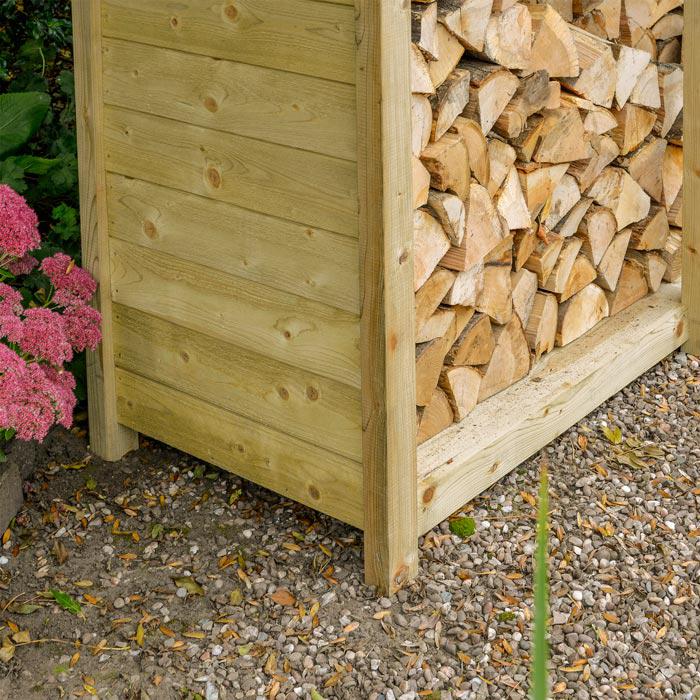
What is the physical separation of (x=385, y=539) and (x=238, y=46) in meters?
1.07

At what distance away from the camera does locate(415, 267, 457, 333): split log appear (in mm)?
2447

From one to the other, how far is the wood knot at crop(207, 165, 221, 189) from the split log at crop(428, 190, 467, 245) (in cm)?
47

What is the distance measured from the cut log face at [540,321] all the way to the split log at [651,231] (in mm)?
451

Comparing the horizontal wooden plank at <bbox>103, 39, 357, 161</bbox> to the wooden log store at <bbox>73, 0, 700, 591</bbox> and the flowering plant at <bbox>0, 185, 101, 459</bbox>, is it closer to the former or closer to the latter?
the wooden log store at <bbox>73, 0, 700, 591</bbox>

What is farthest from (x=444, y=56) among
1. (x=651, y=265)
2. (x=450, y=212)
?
(x=651, y=265)

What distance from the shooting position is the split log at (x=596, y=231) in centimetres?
299

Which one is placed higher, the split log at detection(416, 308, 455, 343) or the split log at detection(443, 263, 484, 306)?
the split log at detection(443, 263, 484, 306)

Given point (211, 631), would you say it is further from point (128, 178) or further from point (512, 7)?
point (512, 7)

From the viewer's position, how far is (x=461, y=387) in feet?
8.80

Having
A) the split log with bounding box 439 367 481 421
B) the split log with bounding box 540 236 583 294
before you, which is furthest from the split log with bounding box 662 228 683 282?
the split log with bounding box 439 367 481 421

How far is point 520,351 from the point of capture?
2.89 m

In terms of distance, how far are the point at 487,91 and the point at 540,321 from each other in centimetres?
72

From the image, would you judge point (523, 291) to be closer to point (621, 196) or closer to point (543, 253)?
point (543, 253)

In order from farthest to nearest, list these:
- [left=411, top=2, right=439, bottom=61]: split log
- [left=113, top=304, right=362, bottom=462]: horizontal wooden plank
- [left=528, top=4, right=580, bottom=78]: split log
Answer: [left=528, top=4, right=580, bottom=78]: split log < [left=113, top=304, right=362, bottom=462]: horizontal wooden plank < [left=411, top=2, right=439, bottom=61]: split log
